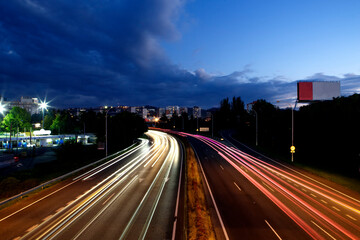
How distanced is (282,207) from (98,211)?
1398 cm

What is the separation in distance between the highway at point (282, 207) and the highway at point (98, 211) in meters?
4.07

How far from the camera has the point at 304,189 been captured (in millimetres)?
21141

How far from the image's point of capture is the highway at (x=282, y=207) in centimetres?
1266

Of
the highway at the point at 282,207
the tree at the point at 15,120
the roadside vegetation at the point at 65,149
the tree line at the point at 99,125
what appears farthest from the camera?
the tree at the point at 15,120

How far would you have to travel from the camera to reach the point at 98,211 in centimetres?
1547

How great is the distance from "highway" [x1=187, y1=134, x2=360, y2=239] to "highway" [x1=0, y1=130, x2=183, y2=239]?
4073 millimetres

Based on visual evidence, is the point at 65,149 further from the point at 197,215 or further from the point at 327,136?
the point at 327,136

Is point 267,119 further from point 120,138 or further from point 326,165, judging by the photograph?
point 120,138

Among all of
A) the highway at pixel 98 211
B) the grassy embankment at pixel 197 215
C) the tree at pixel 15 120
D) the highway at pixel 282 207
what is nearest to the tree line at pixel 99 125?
the tree at pixel 15 120

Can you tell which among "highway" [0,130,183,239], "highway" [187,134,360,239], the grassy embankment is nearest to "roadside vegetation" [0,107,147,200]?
"highway" [0,130,183,239]

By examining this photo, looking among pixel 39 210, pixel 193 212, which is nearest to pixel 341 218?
pixel 193 212

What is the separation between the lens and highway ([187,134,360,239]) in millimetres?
12664

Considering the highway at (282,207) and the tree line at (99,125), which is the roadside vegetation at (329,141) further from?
the tree line at (99,125)

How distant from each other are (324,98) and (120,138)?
6010 cm
